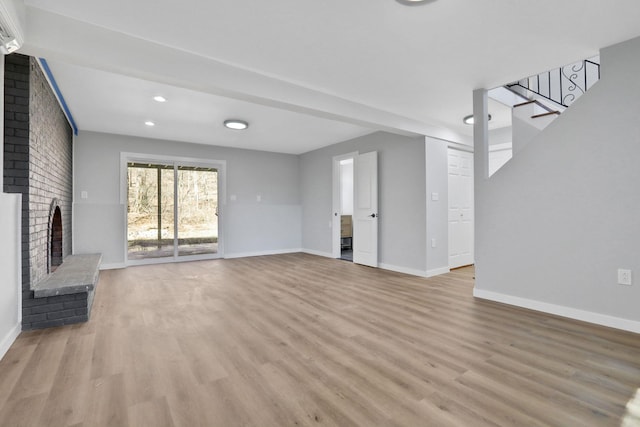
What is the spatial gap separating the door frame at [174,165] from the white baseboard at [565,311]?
4.91 m

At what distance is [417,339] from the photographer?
2.39 metres

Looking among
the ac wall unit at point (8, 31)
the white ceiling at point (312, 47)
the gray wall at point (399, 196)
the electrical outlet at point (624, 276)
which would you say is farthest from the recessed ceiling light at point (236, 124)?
the electrical outlet at point (624, 276)

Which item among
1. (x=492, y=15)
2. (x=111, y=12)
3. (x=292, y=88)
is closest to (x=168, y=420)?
(x=111, y=12)

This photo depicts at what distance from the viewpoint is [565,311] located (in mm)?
2887

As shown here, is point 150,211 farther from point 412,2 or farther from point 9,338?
point 412,2

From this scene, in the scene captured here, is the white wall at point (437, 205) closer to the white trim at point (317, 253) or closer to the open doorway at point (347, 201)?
the white trim at point (317, 253)

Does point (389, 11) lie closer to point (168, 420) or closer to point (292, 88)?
point (292, 88)

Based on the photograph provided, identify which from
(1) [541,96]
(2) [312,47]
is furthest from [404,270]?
(2) [312,47]

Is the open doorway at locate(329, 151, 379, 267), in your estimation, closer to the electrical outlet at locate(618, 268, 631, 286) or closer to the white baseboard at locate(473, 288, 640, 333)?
the white baseboard at locate(473, 288, 640, 333)

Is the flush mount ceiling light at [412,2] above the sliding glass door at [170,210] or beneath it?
above

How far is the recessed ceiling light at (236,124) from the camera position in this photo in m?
4.63

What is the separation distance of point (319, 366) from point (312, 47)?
246cm

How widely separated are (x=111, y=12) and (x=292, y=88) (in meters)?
1.61

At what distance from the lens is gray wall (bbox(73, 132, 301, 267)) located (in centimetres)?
525
